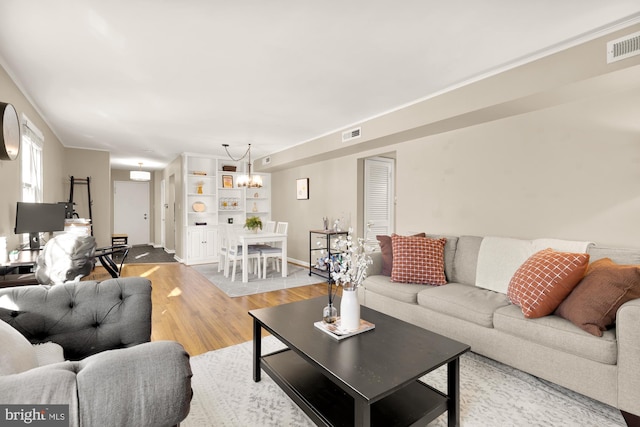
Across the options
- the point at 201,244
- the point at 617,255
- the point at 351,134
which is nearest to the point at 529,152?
the point at 617,255

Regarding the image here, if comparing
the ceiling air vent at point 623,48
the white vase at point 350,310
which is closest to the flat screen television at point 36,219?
the white vase at point 350,310

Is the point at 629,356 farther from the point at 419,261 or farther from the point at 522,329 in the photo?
the point at 419,261

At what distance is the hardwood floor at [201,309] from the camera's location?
292 cm

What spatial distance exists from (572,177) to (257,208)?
6496 mm

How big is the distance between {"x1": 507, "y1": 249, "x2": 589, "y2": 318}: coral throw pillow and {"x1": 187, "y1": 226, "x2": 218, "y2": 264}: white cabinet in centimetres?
634

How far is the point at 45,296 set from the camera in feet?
5.11

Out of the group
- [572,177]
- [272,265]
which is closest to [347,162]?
[272,265]

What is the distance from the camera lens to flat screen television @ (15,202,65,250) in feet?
10.4

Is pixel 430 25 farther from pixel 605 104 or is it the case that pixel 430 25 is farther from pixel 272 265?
pixel 272 265

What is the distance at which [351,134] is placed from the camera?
4621 mm

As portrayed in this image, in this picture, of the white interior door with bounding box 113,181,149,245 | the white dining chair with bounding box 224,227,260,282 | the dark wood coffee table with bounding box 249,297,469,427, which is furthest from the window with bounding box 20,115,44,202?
the white interior door with bounding box 113,181,149,245

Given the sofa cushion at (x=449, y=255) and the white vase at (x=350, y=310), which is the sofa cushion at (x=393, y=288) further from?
the white vase at (x=350, y=310)

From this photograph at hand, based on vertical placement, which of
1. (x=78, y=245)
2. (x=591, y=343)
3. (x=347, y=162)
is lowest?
(x=591, y=343)

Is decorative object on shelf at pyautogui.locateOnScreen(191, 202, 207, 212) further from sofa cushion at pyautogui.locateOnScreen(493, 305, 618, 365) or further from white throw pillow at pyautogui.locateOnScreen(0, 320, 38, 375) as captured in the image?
Answer: sofa cushion at pyautogui.locateOnScreen(493, 305, 618, 365)
